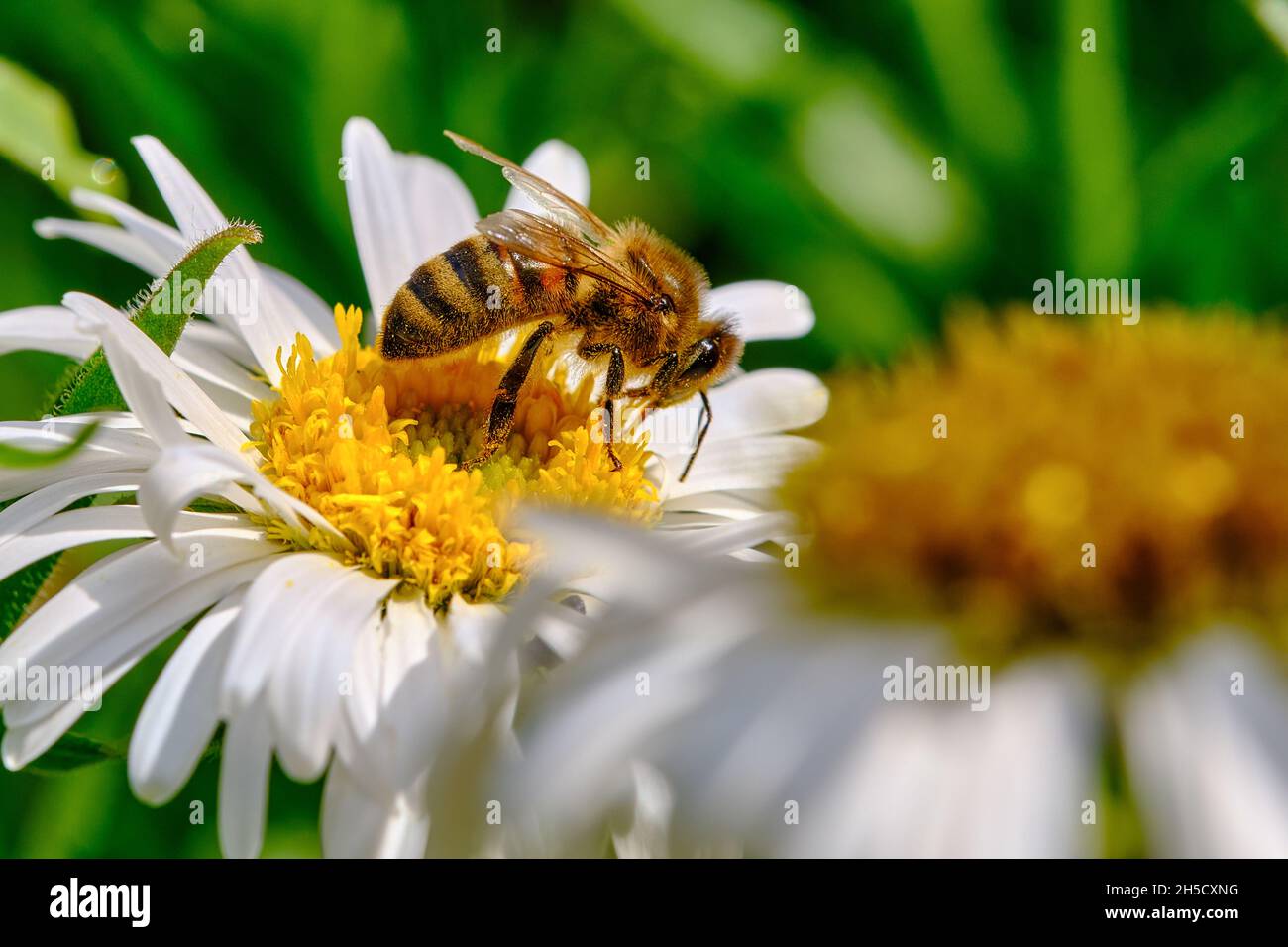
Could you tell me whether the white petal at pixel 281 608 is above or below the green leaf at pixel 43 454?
below

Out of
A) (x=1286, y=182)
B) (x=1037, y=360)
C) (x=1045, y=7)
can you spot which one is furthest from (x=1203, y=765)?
(x=1045, y=7)

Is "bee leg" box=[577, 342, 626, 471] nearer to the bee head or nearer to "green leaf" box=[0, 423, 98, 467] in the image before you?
the bee head

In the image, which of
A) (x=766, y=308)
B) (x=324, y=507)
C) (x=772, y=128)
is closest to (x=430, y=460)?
(x=324, y=507)

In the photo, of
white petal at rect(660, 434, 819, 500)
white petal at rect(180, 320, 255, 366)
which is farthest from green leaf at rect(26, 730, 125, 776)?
white petal at rect(660, 434, 819, 500)

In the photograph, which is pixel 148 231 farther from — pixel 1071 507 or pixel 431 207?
pixel 1071 507

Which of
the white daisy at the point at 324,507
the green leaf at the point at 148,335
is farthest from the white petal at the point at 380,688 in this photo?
the green leaf at the point at 148,335

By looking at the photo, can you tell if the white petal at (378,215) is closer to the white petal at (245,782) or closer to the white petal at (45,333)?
the white petal at (45,333)
